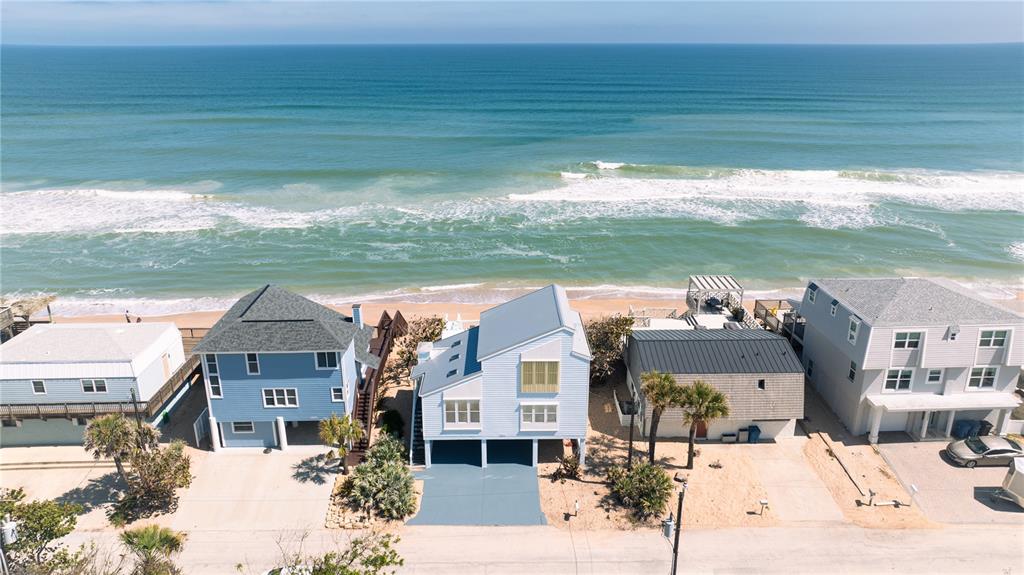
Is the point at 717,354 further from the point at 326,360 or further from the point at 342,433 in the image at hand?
the point at 326,360

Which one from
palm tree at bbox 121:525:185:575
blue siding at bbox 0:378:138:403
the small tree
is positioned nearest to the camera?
palm tree at bbox 121:525:185:575

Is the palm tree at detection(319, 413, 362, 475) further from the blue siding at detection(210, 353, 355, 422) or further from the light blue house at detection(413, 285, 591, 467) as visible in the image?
the light blue house at detection(413, 285, 591, 467)

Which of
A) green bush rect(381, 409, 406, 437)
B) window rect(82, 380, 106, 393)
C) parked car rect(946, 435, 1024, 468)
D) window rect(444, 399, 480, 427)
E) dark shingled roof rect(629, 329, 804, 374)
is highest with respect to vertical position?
dark shingled roof rect(629, 329, 804, 374)

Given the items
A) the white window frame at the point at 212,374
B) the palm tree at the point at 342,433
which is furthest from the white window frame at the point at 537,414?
→ the white window frame at the point at 212,374

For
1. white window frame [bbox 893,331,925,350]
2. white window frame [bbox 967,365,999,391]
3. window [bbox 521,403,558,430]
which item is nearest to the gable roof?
window [bbox 521,403,558,430]

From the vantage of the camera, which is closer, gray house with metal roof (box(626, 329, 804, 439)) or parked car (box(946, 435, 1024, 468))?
parked car (box(946, 435, 1024, 468))

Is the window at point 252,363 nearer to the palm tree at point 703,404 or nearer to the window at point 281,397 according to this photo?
the window at point 281,397

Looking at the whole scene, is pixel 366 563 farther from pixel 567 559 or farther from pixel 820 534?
pixel 820 534

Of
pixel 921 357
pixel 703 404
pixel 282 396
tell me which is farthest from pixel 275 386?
pixel 921 357
